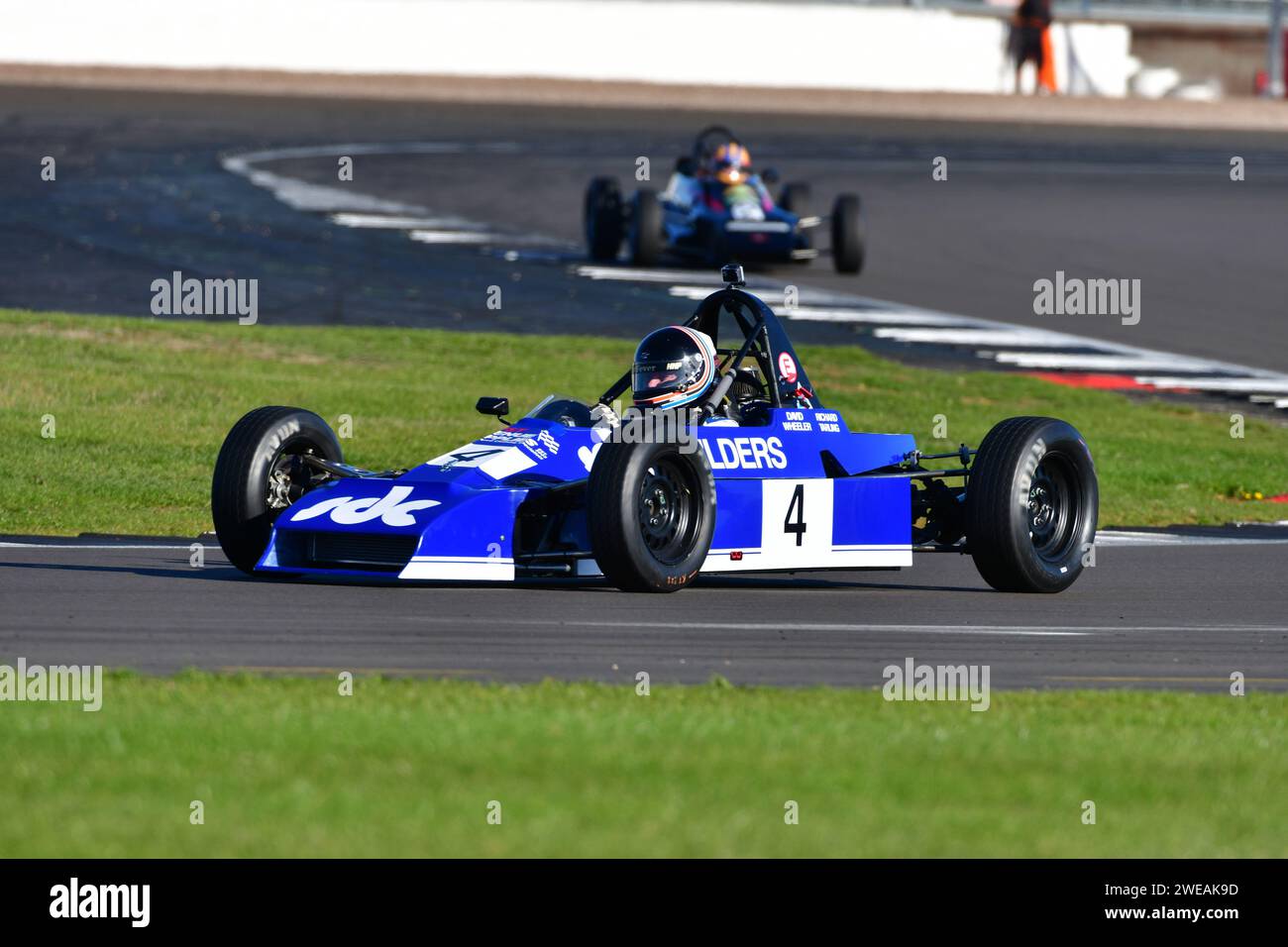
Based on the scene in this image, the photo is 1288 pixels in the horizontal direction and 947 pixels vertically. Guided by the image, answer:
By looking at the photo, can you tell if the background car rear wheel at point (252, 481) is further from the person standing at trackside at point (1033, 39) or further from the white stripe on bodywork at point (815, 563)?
the person standing at trackside at point (1033, 39)

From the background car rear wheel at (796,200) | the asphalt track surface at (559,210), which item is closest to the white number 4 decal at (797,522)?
the asphalt track surface at (559,210)

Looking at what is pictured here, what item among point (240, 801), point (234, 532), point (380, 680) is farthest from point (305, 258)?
point (240, 801)

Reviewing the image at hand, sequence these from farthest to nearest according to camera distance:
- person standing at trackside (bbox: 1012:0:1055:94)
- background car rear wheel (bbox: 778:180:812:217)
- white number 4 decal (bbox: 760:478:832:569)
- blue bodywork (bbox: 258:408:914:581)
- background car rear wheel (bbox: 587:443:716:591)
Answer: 1. person standing at trackside (bbox: 1012:0:1055:94)
2. background car rear wheel (bbox: 778:180:812:217)
3. white number 4 decal (bbox: 760:478:832:569)
4. blue bodywork (bbox: 258:408:914:581)
5. background car rear wheel (bbox: 587:443:716:591)

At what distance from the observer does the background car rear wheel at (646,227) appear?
26828mm

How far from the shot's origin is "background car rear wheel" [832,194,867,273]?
27031mm

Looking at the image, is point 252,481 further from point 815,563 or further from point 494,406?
point 815,563

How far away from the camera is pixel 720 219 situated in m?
26.9

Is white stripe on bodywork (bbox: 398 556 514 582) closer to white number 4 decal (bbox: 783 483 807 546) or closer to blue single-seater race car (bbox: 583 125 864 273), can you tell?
white number 4 decal (bbox: 783 483 807 546)

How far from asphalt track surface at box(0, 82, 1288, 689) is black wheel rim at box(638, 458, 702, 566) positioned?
228 millimetres

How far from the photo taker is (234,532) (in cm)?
1125

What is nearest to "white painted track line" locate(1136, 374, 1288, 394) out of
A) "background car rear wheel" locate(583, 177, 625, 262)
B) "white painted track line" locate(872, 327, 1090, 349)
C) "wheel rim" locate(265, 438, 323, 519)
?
"white painted track line" locate(872, 327, 1090, 349)

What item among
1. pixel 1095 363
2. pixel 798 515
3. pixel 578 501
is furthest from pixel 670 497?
pixel 1095 363

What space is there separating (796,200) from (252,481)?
17268 millimetres
